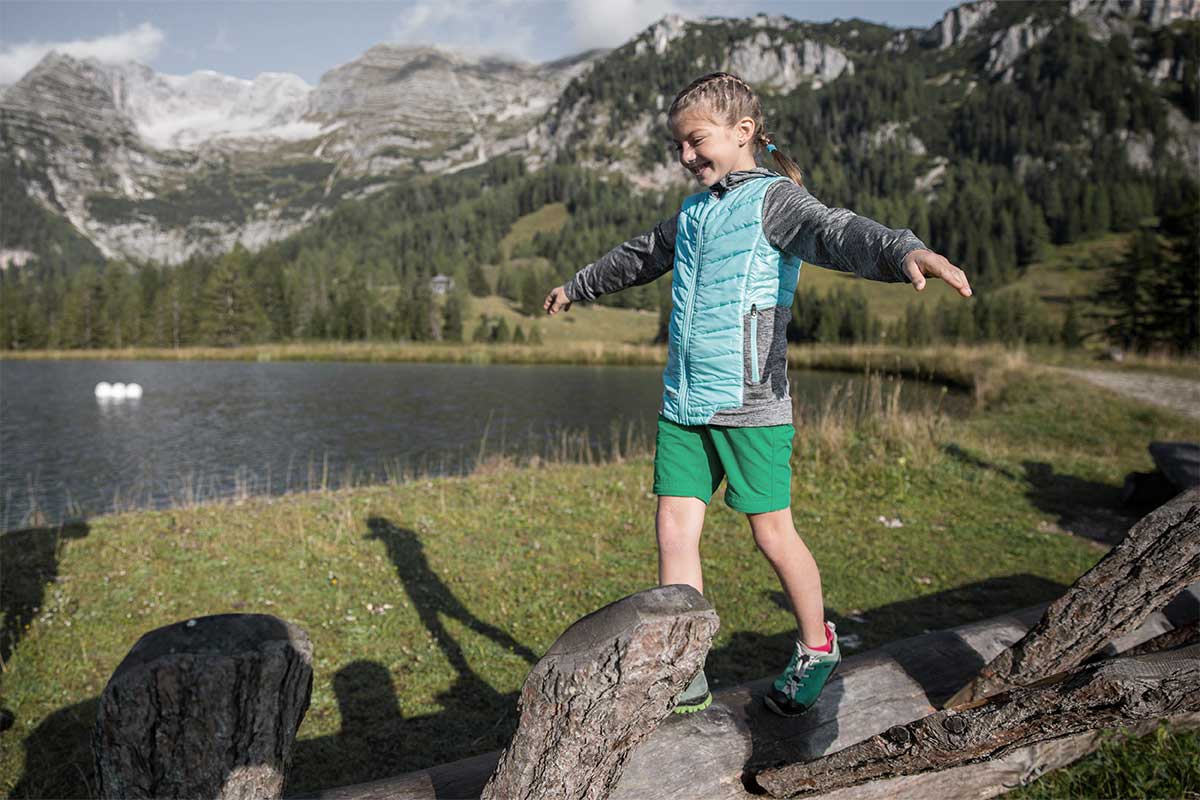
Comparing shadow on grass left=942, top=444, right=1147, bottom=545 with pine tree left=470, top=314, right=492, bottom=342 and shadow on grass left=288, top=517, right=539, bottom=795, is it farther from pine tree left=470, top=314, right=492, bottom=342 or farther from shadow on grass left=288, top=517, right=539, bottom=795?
pine tree left=470, top=314, right=492, bottom=342

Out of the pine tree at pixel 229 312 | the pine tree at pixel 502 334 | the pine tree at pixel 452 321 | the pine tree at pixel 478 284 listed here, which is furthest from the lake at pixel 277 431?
the pine tree at pixel 478 284

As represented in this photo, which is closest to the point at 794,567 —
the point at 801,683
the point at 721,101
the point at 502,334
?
the point at 801,683

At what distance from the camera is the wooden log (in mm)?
1580

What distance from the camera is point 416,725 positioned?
3689mm

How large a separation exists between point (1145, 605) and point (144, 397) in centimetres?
3520

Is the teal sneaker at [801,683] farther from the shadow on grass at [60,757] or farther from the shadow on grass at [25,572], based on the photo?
the shadow on grass at [25,572]

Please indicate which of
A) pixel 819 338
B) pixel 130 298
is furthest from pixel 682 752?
pixel 130 298

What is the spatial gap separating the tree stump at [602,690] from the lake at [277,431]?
32.9ft

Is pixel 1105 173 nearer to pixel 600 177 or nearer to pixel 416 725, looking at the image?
pixel 600 177

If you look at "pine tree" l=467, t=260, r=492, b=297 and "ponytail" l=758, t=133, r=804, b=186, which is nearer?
"ponytail" l=758, t=133, r=804, b=186

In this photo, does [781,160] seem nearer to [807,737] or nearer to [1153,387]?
[807,737]

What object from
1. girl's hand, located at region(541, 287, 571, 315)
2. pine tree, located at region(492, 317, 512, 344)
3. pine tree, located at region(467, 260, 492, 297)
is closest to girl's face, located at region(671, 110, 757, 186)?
girl's hand, located at region(541, 287, 571, 315)

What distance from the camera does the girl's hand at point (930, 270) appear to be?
1839 mm

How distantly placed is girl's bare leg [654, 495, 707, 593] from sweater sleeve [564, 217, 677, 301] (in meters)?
1.09
